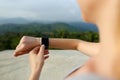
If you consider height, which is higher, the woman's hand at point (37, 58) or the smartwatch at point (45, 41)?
the smartwatch at point (45, 41)

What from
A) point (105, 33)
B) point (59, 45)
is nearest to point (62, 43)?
point (59, 45)

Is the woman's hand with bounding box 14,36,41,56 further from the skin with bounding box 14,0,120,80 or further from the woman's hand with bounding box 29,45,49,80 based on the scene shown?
the skin with bounding box 14,0,120,80

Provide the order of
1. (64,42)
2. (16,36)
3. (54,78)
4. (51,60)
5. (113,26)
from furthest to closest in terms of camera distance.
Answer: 1. (16,36)
2. (51,60)
3. (54,78)
4. (64,42)
5. (113,26)

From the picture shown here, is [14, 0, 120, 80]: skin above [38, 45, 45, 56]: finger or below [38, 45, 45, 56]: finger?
above

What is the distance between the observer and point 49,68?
2.39m

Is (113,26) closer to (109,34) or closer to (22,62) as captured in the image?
(109,34)

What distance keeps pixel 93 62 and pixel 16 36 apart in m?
2.44

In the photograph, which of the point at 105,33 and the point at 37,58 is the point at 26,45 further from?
the point at 105,33

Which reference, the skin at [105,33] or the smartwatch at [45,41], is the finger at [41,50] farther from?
the skin at [105,33]

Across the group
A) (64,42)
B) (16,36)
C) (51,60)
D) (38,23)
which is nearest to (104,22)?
(64,42)

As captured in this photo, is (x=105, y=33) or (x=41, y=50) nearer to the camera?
(x=105, y=33)

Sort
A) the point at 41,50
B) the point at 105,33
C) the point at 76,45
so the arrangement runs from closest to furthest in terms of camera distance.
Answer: the point at 105,33
the point at 41,50
the point at 76,45

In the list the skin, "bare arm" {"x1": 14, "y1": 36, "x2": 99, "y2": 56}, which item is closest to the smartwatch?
"bare arm" {"x1": 14, "y1": 36, "x2": 99, "y2": 56}

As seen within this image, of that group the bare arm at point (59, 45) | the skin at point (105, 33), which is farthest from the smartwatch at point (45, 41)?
the skin at point (105, 33)
